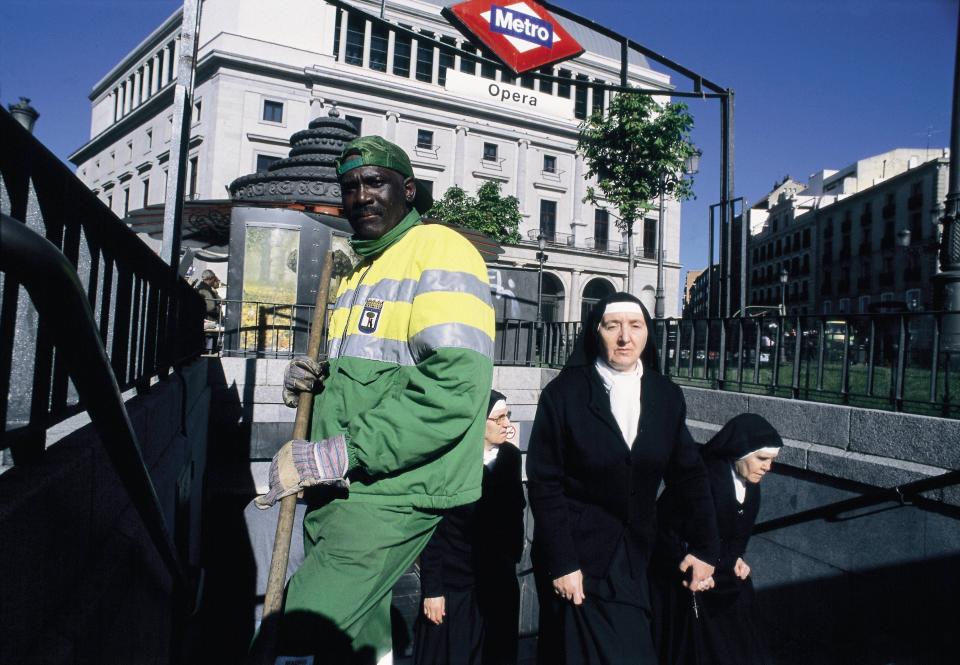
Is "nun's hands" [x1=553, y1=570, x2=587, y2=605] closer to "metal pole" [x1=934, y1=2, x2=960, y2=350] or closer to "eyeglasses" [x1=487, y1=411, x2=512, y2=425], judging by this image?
"eyeglasses" [x1=487, y1=411, x2=512, y2=425]

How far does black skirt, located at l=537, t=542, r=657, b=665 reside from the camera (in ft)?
10.3

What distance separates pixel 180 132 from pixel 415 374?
4.09m

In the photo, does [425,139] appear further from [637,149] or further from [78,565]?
[78,565]

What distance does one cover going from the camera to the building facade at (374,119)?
120ft

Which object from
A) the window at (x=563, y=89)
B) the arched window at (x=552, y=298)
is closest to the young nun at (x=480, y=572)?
the window at (x=563, y=89)

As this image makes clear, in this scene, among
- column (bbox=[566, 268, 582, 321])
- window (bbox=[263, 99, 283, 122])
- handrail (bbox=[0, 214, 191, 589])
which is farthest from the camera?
column (bbox=[566, 268, 582, 321])

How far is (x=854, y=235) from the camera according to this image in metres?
63.4

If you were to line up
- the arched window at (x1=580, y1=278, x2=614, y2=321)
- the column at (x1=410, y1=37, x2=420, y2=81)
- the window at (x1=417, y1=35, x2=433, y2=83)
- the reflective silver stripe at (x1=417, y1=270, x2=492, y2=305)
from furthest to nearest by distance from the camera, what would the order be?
the arched window at (x1=580, y1=278, x2=614, y2=321) → the window at (x1=417, y1=35, x2=433, y2=83) → the column at (x1=410, y1=37, x2=420, y2=81) → the reflective silver stripe at (x1=417, y1=270, x2=492, y2=305)

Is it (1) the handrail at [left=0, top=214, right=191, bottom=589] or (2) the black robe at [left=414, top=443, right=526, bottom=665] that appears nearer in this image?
(1) the handrail at [left=0, top=214, right=191, bottom=589]

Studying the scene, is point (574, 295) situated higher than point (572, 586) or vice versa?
point (574, 295)

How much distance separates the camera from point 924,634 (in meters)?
4.09

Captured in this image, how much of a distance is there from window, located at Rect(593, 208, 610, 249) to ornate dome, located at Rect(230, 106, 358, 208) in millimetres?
36461

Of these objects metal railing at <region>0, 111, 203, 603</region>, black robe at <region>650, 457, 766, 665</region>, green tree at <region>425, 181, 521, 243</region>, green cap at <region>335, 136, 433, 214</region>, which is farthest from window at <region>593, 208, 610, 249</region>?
green cap at <region>335, 136, 433, 214</region>

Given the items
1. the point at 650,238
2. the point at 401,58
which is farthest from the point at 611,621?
the point at 650,238
